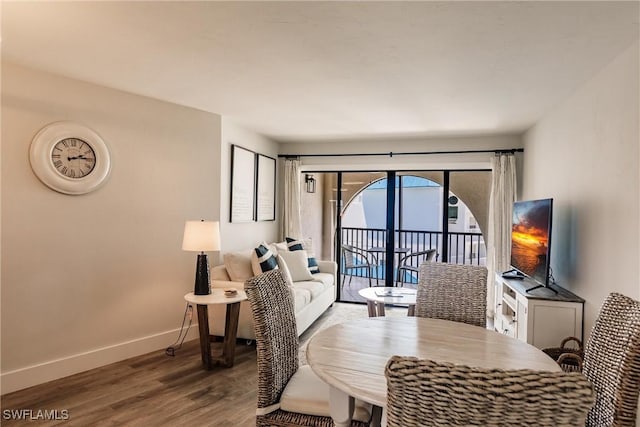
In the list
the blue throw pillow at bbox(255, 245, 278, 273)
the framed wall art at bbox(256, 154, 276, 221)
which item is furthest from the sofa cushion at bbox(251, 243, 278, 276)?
the framed wall art at bbox(256, 154, 276, 221)

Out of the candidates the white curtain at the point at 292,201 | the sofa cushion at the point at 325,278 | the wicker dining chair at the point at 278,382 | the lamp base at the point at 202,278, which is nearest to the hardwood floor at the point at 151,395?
the lamp base at the point at 202,278

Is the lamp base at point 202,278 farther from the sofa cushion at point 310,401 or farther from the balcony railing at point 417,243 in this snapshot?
the balcony railing at point 417,243

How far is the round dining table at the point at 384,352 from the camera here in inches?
56.8

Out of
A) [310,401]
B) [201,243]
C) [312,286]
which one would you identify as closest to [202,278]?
[201,243]

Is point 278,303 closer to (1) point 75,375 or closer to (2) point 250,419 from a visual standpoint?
(2) point 250,419

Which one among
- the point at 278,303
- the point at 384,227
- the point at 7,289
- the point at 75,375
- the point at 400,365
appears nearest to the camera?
the point at 400,365

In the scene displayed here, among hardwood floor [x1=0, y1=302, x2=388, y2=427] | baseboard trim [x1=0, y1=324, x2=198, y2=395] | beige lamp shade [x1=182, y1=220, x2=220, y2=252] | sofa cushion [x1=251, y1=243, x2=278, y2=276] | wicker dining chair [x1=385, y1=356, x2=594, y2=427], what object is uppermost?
beige lamp shade [x1=182, y1=220, x2=220, y2=252]

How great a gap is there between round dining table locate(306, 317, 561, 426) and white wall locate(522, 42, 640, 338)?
106cm

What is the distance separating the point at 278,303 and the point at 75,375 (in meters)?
2.24

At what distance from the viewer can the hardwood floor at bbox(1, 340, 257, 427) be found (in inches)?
94.7

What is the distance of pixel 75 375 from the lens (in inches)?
118

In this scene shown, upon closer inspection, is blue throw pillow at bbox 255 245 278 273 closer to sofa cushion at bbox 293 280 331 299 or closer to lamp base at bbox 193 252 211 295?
sofa cushion at bbox 293 280 331 299

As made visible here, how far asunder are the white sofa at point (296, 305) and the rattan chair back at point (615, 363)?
103 inches

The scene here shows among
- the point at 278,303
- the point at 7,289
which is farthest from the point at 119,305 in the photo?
the point at 278,303
